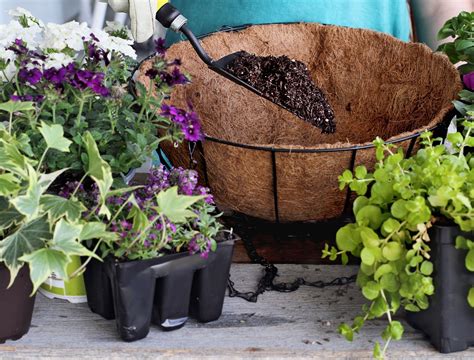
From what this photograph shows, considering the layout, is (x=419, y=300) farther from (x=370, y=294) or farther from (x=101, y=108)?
(x=101, y=108)

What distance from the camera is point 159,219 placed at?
62 centimetres

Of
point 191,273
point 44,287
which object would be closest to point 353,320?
point 191,273

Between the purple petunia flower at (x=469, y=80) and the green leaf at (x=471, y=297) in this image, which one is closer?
the green leaf at (x=471, y=297)

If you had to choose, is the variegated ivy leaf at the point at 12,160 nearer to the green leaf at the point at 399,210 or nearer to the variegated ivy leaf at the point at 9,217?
the variegated ivy leaf at the point at 9,217

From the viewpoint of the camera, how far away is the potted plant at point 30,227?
1.82 feet

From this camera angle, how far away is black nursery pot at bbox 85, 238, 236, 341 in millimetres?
613

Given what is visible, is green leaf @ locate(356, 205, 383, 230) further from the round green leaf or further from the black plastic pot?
the black plastic pot

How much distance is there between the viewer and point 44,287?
734 mm

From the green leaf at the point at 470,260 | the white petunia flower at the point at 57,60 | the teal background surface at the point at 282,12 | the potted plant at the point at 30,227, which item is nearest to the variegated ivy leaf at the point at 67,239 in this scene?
the potted plant at the point at 30,227

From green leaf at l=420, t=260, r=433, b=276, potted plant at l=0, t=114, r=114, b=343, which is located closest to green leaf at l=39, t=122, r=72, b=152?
potted plant at l=0, t=114, r=114, b=343

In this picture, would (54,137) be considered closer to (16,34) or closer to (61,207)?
(61,207)

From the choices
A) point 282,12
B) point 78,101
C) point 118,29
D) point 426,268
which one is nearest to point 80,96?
point 78,101

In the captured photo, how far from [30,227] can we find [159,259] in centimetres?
11

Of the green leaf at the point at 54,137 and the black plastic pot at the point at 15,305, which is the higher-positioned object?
the green leaf at the point at 54,137
